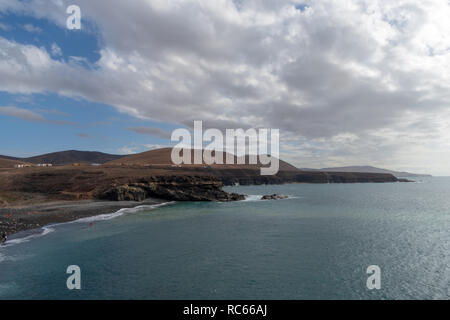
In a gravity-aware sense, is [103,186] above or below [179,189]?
above

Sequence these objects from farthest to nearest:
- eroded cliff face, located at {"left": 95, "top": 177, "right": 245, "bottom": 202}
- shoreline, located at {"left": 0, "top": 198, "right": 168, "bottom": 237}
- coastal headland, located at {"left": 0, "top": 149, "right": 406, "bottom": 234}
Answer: eroded cliff face, located at {"left": 95, "top": 177, "right": 245, "bottom": 202}, coastal headland, located at {"left": 0, "top": 149, "right": 406, "bottom": 234}, shoreline, located at {"left": 0, "top": 198, "right": 168, "bottom": 237}

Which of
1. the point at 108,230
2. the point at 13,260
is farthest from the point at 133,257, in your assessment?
the point at 108,230

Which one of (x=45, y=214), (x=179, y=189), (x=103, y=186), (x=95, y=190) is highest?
(x=103, y=186)

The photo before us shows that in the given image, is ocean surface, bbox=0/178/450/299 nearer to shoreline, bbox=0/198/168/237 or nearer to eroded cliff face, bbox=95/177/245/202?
shoreline, bbox=0/198/168/237

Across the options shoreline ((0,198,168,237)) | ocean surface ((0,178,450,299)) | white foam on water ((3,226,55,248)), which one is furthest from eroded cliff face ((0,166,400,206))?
white foam on water ((3,226,55,248))

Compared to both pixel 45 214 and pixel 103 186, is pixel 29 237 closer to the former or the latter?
pixel 45 214

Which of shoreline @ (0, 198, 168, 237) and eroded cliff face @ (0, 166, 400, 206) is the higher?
eroded cliff face @ (0, 166, 400, 206)

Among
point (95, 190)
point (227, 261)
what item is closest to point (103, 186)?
point (95, 190)
